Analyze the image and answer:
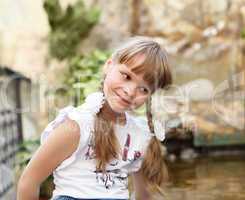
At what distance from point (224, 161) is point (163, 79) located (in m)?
4.70

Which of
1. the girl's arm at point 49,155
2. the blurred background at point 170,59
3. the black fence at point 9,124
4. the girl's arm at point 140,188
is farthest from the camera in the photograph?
the blurred background at point 170,59

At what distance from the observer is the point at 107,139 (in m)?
1.92

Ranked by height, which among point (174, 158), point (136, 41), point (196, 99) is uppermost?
point (136, 41)

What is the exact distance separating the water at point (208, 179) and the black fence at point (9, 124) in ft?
4.12

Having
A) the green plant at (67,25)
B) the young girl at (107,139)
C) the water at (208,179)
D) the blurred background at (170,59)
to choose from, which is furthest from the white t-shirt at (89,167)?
the green plant at (67,25)

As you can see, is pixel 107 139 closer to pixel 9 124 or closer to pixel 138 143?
pixel 138 143

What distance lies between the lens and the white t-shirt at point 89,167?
189 centimetres

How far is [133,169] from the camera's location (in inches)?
80.7

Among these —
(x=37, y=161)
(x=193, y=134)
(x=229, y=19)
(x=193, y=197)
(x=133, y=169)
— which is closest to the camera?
(x=37, y=161)

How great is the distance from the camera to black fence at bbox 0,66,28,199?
4.90 m

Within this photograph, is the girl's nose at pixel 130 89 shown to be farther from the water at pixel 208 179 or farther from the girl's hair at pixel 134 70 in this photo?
the water at pixel 208 179

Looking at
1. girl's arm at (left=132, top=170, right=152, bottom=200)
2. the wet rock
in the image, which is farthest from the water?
girl's arm at (left=132, top=170, right=152, bottom=200)

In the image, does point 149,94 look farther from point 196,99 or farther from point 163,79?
point 196,99

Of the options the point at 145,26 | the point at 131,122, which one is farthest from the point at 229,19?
the point at 131,122
